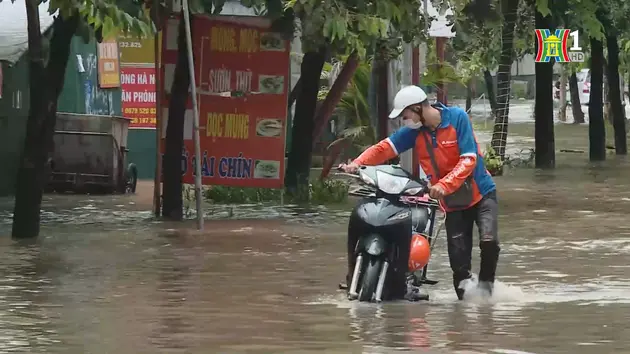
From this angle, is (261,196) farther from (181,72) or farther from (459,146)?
(459,146)

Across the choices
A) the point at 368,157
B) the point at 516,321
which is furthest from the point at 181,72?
the point at 516,321

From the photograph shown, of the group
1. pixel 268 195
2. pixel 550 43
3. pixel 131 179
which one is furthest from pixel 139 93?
pixel 550 43

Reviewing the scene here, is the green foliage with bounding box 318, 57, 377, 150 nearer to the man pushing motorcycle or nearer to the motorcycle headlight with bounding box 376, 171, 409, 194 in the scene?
the man pushing motorcycle

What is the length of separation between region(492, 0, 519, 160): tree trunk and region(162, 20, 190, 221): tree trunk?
1227 cm

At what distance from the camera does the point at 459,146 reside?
10.5 meters

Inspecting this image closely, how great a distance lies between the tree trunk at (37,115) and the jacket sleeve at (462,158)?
660cm

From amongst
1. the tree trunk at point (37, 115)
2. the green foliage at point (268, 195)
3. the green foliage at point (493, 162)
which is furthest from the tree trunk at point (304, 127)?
the green foliage at point (493, 162)

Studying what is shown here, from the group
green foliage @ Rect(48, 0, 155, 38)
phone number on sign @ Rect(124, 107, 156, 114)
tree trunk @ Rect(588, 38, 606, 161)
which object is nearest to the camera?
green foliage @ Rect(48, 0, 155, 38)

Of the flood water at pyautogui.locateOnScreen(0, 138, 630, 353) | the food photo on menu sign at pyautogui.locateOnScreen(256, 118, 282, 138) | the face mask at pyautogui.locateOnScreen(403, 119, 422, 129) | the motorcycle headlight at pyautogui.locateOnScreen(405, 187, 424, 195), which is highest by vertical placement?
the face mask at pyautogui.locateOnScreen(403, 119, 422, 129)

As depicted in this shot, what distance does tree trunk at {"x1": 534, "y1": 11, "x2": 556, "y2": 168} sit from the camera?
31531 millimetres

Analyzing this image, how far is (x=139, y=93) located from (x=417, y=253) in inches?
663

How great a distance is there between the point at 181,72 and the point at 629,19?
14.8m

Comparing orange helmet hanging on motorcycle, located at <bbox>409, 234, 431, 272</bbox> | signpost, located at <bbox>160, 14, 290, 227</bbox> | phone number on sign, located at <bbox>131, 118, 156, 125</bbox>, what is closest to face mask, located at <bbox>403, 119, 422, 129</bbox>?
orange helmet hanging on motorcycle, located at <bbox>409, 234, 431, 272</bbox>

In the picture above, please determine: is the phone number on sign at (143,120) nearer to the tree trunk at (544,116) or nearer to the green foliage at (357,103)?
the green foliage at (357,103)
